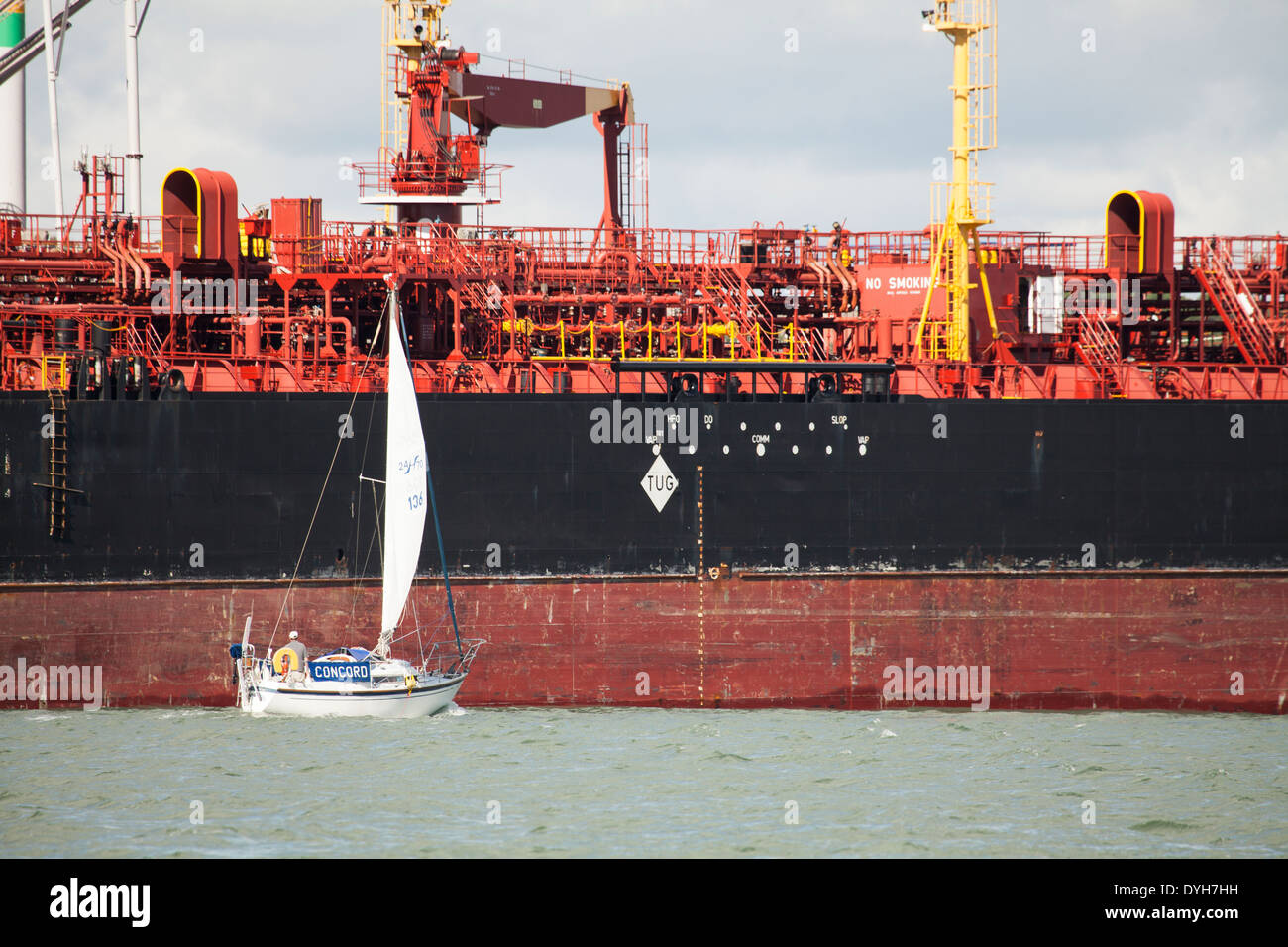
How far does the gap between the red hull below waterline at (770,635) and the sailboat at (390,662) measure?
74 centimetres

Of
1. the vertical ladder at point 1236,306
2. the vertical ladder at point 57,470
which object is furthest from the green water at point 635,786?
the vertical ladder at point 1236,306

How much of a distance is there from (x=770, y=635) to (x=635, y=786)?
6.23m

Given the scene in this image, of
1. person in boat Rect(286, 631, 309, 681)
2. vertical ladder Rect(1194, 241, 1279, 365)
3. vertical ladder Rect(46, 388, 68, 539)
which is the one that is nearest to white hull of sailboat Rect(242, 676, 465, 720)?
person in boat Rect(286, 631, 309, 681)

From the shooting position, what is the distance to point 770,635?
24781mm

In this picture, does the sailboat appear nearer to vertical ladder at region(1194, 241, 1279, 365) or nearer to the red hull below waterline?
the red hull below waterline

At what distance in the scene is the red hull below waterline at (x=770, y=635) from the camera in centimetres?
2394

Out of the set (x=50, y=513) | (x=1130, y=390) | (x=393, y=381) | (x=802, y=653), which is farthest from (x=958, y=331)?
(x=50, y=513)

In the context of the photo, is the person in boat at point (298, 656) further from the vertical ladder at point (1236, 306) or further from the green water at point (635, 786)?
the vertical ladder at point (1236, 306)

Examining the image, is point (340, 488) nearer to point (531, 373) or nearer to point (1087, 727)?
point (531, 373)

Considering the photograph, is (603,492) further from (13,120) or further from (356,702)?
(13,120)

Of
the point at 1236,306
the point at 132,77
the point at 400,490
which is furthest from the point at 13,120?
the point at 1236,306

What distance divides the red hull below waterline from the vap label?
1.59m

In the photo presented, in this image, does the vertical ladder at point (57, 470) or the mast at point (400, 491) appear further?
the vertical ladder at point (57, 470)

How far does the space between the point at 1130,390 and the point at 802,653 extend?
9.82 meters
